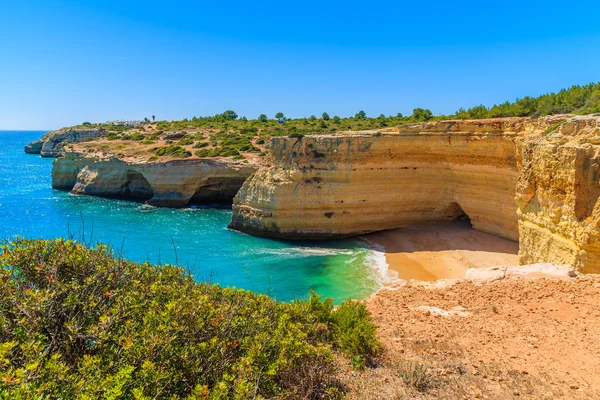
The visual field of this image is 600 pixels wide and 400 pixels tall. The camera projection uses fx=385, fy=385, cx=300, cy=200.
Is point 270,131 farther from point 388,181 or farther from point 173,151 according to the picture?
point 388,181

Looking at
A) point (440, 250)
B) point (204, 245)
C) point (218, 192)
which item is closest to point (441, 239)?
point (440, 250)

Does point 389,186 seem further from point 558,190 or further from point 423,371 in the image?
point 423,371

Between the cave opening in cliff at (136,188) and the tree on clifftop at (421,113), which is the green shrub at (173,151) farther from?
the tree on clifftop at (421,113)

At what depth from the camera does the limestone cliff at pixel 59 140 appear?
62.7 meters

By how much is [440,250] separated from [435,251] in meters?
0.27

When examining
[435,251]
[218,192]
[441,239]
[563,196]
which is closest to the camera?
[563,196]

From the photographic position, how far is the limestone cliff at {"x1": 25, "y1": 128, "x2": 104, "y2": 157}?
62.7 metres

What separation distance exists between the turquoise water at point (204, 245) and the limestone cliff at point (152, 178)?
6.01ft

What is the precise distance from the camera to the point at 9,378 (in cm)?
307

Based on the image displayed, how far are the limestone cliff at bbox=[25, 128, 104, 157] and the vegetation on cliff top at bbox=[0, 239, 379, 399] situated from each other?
62350mm

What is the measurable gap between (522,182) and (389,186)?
330 inches

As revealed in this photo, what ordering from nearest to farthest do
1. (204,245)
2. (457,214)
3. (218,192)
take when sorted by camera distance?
(204,245) < (457,214) < (218,192)

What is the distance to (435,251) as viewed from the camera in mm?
19234

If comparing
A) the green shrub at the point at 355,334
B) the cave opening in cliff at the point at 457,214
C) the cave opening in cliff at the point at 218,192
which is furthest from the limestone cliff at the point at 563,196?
the cave opening in cliff at the point at 218,192
